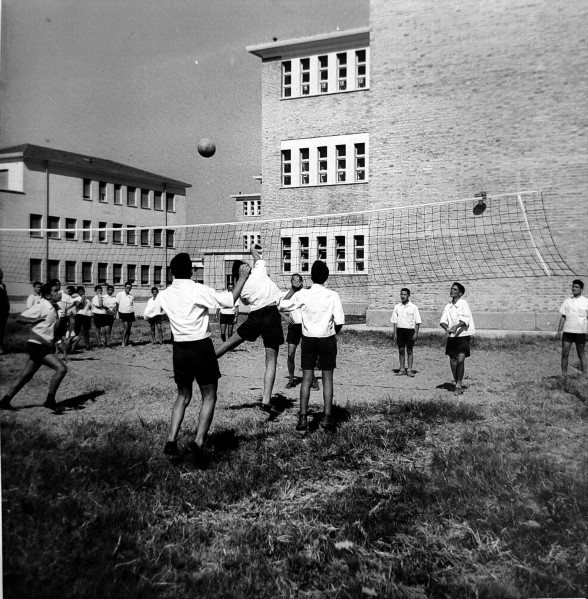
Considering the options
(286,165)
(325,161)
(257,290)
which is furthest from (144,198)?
(286,165)

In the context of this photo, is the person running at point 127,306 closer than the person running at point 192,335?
No

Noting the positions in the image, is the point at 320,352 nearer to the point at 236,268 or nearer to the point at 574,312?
the point at 236,268

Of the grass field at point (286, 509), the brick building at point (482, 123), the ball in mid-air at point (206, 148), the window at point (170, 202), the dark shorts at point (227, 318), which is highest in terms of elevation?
the brick building at point (482, 123)

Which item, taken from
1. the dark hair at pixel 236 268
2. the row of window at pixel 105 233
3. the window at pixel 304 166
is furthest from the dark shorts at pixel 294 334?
the window at pixel 304 166

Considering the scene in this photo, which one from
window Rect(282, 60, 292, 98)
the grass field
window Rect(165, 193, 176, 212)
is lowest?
the grass field

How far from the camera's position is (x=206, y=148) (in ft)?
12.3

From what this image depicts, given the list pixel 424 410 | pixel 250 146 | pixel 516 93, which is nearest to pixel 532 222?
pixel 516 93

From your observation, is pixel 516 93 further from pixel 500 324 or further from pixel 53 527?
pixel 53 527

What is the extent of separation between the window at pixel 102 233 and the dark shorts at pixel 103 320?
1.62 feet

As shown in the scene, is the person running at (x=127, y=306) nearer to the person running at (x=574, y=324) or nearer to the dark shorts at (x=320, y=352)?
the dark shorts at (x=320, y=352)

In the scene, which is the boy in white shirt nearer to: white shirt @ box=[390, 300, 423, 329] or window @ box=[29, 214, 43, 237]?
window @ box=[29, 214, 43, 237]

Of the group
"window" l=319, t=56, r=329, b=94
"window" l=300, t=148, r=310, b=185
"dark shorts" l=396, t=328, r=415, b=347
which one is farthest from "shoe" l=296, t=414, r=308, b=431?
"window" l=319, t=56, r=329, b=94

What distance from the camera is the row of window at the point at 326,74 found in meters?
16.9

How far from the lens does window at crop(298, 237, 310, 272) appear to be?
31.4 feet
